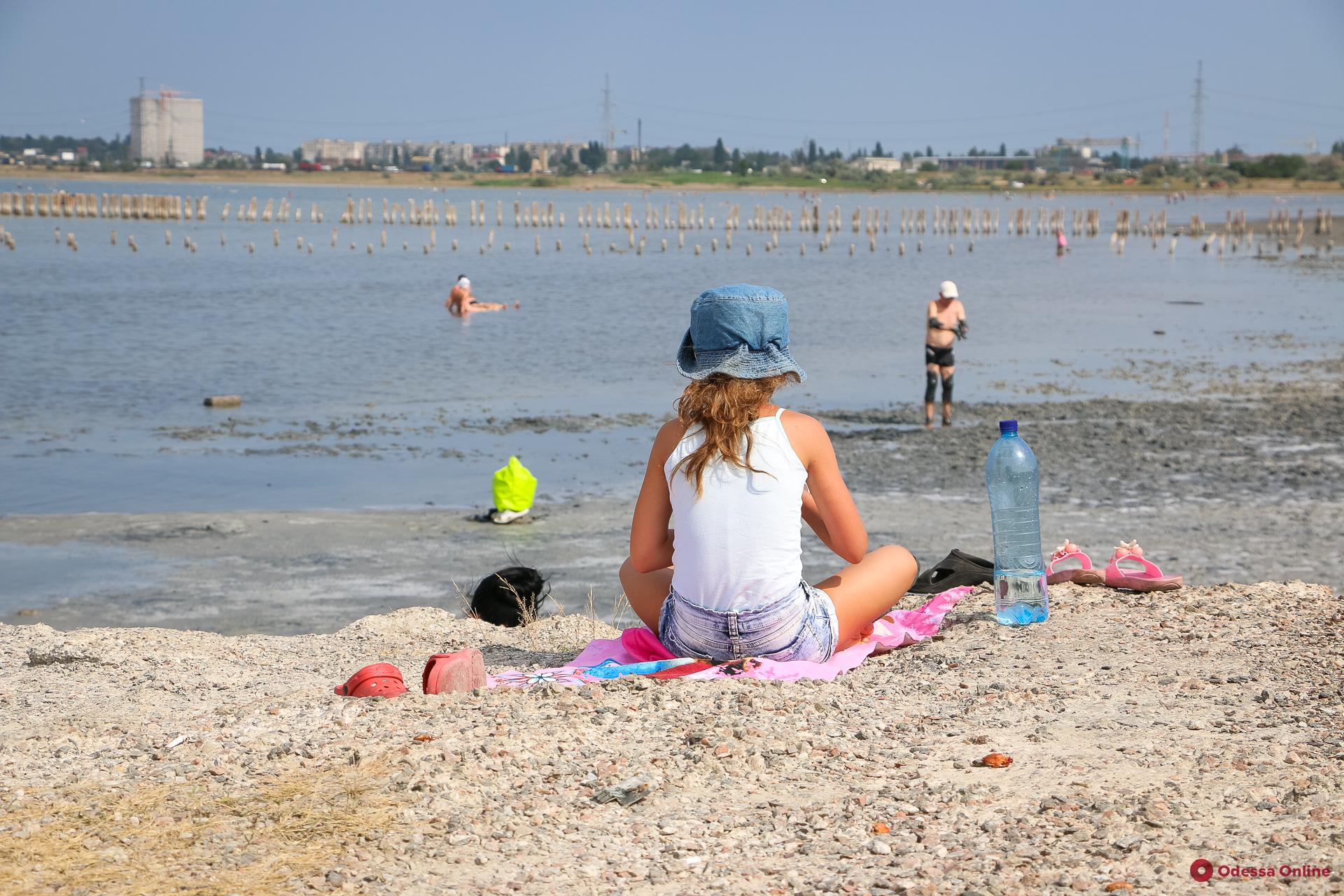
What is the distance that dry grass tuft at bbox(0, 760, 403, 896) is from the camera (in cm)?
331

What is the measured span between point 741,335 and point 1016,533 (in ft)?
→ 7.92

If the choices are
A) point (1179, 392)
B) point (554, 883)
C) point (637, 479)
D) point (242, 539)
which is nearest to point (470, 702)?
point (554, 883)

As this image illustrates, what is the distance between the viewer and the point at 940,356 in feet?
52.2

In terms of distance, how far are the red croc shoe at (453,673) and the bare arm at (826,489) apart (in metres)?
1.34

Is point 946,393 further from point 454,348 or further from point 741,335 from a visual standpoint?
point 454,348

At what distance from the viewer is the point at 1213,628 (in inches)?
218

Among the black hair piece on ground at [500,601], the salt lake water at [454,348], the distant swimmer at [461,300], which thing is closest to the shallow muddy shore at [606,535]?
the black hair piece on ground at [500,601]

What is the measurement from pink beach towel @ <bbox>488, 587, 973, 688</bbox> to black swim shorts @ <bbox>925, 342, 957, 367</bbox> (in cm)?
1018

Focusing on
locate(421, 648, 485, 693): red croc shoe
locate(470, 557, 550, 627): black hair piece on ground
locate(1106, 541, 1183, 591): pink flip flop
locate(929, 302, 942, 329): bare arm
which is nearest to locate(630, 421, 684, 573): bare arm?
locate(421, 648, 485, 693): red croc shoe

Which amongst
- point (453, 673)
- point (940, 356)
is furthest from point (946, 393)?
point (453, 673)

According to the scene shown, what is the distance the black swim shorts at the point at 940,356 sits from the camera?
15.9m

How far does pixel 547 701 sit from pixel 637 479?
355 inches

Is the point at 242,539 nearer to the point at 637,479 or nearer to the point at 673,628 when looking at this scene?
the point at 637,479

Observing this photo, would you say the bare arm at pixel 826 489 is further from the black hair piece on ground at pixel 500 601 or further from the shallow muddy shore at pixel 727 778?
the black hair piece on ground at pixel 500 601
